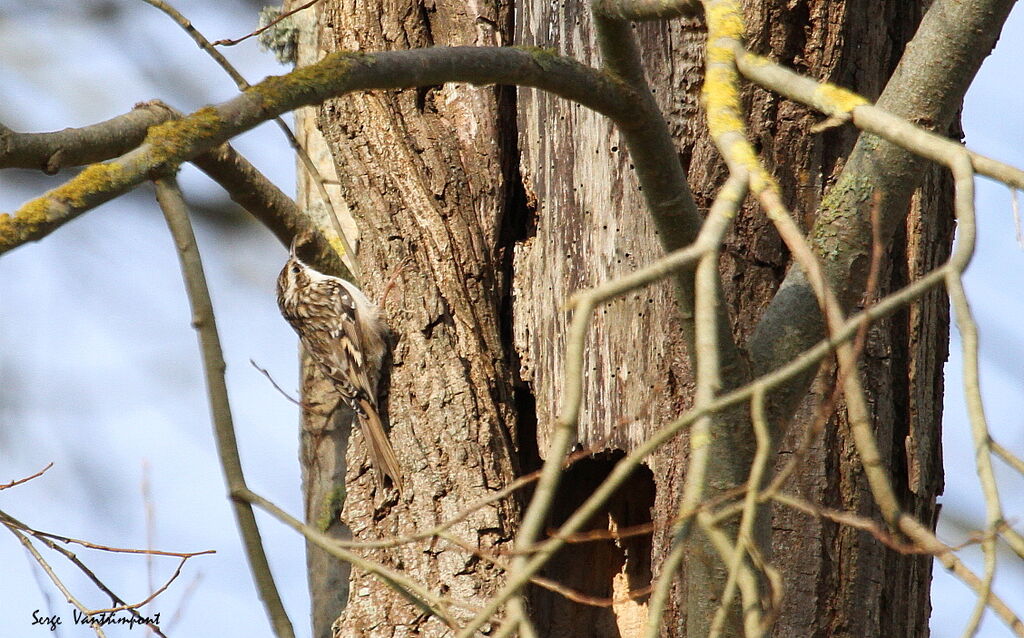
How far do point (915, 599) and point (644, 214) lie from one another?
1303 mm

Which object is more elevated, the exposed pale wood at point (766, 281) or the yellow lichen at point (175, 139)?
the exposed pale wood at point (766, 281)

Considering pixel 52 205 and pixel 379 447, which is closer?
pixel 52 205

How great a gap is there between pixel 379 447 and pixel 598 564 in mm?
775

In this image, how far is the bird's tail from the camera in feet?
11.0

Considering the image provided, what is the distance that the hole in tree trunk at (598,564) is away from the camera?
3471 mm

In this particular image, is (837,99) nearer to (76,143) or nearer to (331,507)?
(76,143)

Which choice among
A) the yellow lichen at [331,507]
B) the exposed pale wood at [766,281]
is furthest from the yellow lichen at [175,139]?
the yellow lichen at [331,507]

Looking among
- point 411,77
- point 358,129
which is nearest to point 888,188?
point 411,77

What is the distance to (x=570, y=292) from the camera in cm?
333

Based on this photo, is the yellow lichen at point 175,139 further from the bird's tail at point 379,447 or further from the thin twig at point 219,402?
the bird's tail at point 379,447

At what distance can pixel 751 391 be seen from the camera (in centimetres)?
146

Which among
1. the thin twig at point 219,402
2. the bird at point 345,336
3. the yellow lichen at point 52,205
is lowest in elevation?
the thin twig at point 219,402

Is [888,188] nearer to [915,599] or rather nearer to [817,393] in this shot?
[817,393]

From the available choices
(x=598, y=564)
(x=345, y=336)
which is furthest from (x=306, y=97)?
(x=345, y=336)
